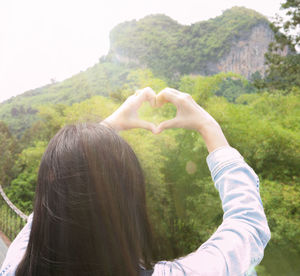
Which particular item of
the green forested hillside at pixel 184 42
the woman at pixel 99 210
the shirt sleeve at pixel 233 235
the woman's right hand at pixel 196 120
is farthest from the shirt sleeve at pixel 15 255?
the green forested hillside at pixel 184 42

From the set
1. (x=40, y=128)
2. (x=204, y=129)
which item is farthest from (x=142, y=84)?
(x=204, y=129)

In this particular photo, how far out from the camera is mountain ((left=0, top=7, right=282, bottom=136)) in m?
4.83

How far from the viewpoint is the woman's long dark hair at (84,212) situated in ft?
1.27

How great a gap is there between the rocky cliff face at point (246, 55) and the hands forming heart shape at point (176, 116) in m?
5.02

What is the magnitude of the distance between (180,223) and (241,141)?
1.17m

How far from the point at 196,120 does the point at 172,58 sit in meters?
4.94

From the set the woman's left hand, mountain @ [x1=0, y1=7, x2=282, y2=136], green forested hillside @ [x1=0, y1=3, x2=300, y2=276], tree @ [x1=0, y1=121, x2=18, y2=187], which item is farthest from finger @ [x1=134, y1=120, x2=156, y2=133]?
tree @ [x1=0, y1=121, x2=18, y2=187]

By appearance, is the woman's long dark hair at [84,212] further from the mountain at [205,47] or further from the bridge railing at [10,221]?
the mountain at [205,47]

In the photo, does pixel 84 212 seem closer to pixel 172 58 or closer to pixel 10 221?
pixel 10 221

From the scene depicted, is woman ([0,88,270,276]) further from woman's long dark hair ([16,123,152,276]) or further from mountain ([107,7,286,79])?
mountain ([107,7,286,79])

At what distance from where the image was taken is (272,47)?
3.55m

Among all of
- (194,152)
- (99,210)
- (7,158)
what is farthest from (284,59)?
(7,158)

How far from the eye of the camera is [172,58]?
514 cm

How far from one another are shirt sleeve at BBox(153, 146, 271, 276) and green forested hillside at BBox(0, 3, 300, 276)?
103cm
